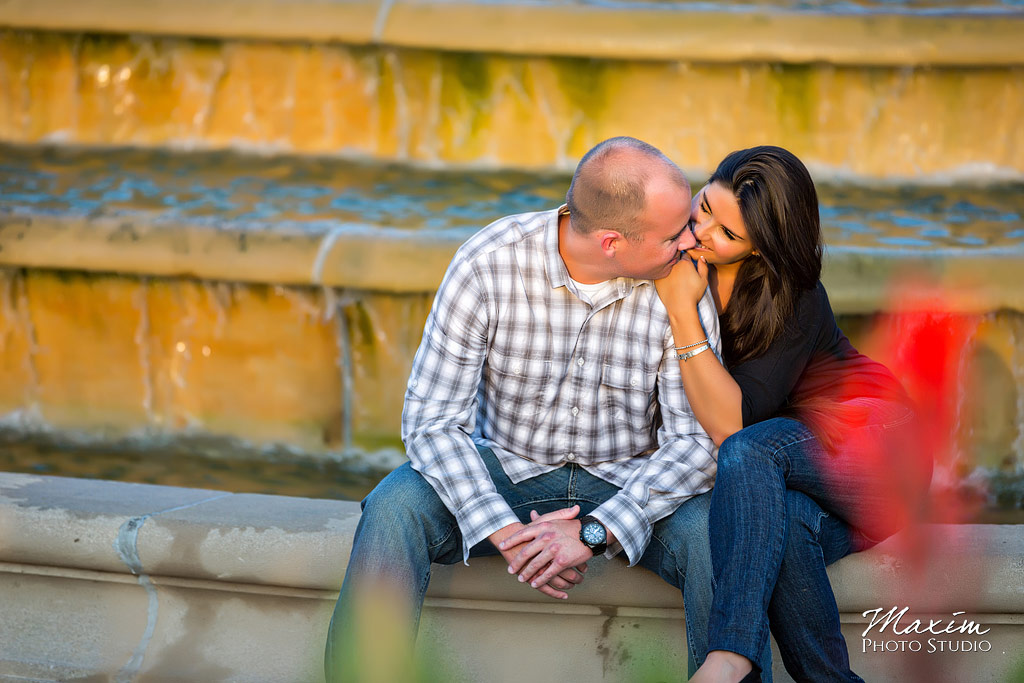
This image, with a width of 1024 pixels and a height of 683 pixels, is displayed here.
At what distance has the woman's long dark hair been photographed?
268 centimetres

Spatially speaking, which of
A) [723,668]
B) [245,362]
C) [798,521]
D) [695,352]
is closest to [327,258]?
[245,362]

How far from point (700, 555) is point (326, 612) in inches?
37.4

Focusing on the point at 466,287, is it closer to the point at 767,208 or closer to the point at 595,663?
the point at 767,208

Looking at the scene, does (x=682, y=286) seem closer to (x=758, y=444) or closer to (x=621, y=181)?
(x=621, y=181)

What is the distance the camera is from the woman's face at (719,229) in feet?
8.91

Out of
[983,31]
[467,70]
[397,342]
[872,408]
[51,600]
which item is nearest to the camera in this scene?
[872,408]

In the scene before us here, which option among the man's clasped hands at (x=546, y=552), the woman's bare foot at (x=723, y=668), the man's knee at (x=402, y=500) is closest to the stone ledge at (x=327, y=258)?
the man's knee at (x=402, y=500)

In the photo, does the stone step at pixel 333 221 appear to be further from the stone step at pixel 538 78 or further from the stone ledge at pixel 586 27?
the stone ledge at pixel 586 27

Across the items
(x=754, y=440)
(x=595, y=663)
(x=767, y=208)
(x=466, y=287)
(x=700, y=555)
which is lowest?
(x=595, y=663)

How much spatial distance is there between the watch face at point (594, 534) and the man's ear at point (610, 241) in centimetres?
62

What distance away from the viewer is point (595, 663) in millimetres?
2775

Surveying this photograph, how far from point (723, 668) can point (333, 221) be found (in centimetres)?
245

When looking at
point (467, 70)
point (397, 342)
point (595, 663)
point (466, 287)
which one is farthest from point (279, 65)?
point (595, 663)

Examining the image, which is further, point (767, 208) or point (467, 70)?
point (467, 70)
